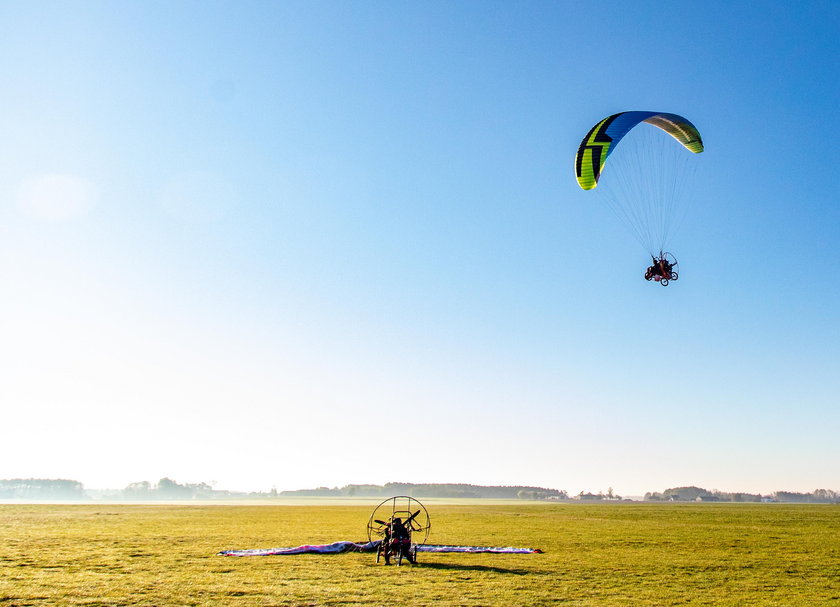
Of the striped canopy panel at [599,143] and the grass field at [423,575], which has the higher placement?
the striped canopy panel at [599,143]

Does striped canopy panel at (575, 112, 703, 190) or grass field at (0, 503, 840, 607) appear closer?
grass field at (0, 503, 840, 607)

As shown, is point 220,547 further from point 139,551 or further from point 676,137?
point 676,137

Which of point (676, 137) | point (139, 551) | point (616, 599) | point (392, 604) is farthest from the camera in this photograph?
point (676, 137)

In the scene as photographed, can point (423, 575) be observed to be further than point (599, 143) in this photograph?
No

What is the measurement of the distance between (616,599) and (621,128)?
1951cm

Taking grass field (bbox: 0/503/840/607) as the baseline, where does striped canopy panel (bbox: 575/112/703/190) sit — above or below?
above

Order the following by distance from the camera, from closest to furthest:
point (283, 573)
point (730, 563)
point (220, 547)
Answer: point (283, 573) < point (730, 563) < point (220, 547)

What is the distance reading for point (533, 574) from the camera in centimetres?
1655

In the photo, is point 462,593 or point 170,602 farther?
point 462,593

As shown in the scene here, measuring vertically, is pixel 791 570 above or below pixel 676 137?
below

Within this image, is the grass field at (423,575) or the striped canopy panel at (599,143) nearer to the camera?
the grass field at (423,575)

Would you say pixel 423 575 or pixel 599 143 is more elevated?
pixel 599 143

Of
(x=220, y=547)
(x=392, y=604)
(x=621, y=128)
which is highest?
(x=621, y=128)

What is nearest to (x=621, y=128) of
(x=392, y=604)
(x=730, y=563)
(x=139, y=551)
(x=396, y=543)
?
(x=730, y=563)
